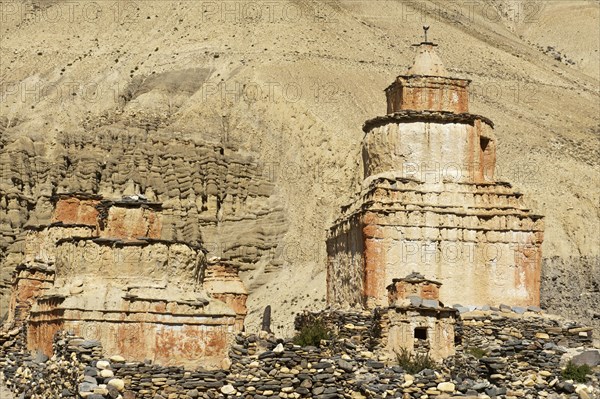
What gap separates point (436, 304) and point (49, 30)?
93.1 m

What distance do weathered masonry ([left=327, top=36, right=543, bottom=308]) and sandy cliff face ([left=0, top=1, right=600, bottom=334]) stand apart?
13.6m

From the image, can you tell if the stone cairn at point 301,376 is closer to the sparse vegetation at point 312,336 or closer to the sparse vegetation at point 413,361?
the sparse vegetation at point 413,361

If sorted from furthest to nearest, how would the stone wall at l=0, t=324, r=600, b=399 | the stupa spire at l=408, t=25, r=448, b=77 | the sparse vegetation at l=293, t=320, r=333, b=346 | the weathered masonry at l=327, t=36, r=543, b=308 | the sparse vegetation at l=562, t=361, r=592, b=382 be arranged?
1. the stupa spire at l=408, t=25, r=448, b=77
2. the weathered masonry at l=327, t=36, r=543, b=308
3. the sparse vegetation at l=293, t=320, r=333, b=346
4. the sparse vegetation at l=562, t=361, r=592, b=382
5. the stone wall at l=0, t=324, r=600, b=399

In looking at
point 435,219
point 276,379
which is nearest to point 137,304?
point 276,379

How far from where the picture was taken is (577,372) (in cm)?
2312

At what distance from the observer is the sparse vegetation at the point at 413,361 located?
23578mm

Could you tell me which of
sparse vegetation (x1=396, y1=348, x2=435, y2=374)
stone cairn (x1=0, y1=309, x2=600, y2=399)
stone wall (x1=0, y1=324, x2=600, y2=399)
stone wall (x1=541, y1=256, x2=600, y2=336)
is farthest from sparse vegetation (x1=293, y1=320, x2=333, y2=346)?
stone wall (x1=541, y1=256, x2=600, y2=336)

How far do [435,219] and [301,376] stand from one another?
13480mm

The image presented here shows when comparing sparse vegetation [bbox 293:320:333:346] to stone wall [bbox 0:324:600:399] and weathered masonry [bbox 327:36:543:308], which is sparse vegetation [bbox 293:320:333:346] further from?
weathered masonry [bbox 327:36:543:308]

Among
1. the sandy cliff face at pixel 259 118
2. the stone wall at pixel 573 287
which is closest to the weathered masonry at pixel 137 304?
the stone wall at pixel 573 287

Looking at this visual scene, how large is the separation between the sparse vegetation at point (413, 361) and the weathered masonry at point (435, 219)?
683cm

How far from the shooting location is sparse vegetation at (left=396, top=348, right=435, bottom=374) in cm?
2358

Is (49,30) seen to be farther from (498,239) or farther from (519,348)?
(519,348)

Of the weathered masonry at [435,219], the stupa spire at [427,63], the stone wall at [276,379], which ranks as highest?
the stupa spire at [427,63]
